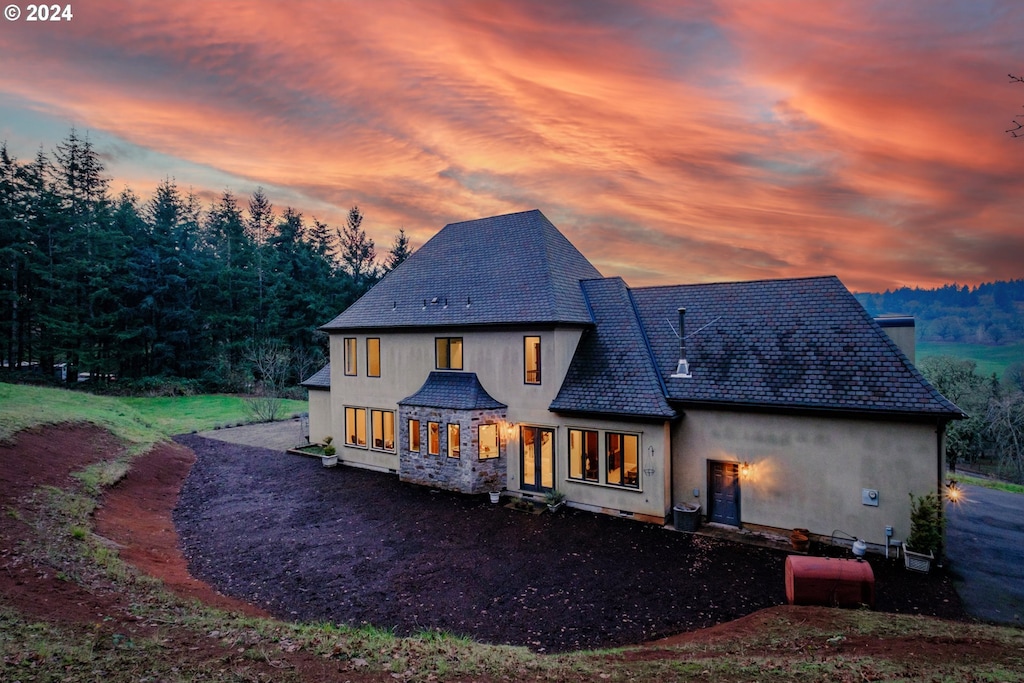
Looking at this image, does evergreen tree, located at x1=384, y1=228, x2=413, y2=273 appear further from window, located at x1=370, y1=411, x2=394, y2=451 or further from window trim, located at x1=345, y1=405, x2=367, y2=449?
window, located at x1=370, y1=411, x2=394, y2=451

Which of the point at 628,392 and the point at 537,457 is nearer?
the point at 628,392

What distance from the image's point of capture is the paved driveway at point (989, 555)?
8.65 m

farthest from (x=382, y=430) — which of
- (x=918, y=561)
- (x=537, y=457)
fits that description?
(x=918, y=561)

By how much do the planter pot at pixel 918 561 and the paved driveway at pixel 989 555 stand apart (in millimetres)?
542

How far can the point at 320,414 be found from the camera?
21281 mm

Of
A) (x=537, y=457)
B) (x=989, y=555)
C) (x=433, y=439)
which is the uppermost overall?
(x=433, y=439)

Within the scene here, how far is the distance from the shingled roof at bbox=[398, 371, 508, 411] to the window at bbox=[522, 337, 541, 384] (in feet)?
4.55

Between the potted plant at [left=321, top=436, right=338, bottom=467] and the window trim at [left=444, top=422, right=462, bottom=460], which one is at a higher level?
the window trim at [left=444, top=422, right=462, bottom=460]

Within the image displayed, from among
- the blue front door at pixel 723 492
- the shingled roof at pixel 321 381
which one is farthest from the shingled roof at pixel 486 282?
the blue front door at pixel 723 492

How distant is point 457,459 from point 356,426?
629 cm

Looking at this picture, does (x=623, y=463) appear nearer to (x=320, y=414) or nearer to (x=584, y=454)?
(x=584, y=454)

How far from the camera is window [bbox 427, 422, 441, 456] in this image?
51.4ft

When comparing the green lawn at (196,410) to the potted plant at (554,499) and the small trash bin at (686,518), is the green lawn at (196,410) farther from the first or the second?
the small trash bin at (686,518)

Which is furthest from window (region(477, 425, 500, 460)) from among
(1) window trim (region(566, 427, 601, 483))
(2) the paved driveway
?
(2) the paved driveway
